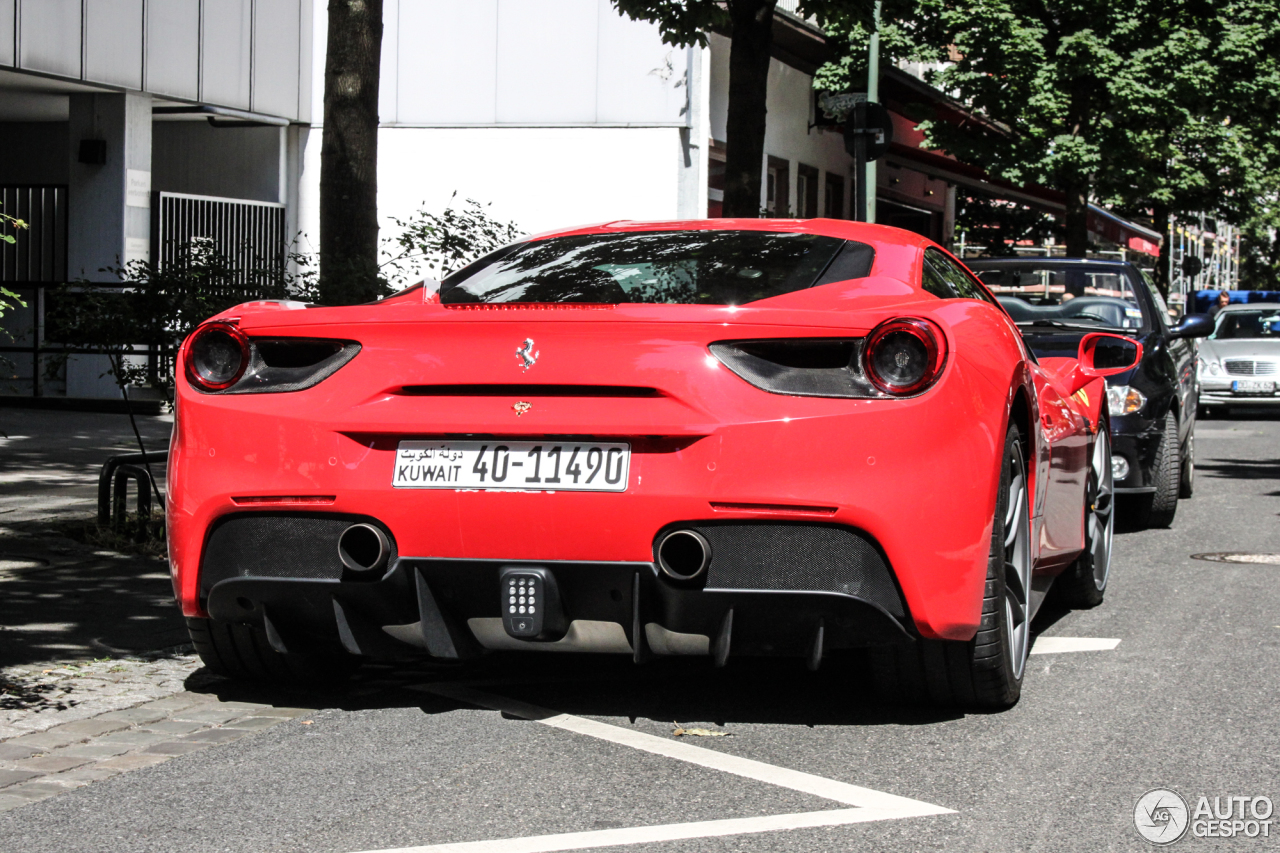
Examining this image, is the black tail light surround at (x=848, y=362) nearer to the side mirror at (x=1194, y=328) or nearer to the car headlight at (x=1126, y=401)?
the car headlight at (x=1126, y=401)

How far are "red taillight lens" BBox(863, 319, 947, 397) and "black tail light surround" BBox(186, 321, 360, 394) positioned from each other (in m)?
1.32

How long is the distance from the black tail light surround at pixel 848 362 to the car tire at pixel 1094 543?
2.63m

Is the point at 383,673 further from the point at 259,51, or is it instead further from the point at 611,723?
the point at 259,51

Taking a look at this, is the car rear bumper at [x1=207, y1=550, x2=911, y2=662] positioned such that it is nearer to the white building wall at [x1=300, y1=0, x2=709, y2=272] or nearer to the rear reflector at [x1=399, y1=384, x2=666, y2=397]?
the rear reflector at [x1=399, y1=384, x2=666, y2=397]

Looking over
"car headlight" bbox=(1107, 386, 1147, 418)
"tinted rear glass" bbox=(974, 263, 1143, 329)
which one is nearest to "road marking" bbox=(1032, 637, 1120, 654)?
"car headlight" bbox=(1107, 386, 1147, 418)

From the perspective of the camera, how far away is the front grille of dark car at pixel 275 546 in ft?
14.3

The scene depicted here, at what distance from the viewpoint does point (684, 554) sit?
418cm

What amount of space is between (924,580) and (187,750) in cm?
197

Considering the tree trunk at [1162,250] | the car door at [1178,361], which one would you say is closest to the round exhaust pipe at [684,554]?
the car door at [1178,361]

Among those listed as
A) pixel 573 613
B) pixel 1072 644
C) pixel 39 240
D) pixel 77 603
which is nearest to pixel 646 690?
pixel 573 613

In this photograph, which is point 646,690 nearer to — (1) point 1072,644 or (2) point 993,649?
(2) point 993,649

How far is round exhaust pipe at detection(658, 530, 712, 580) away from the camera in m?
4.16

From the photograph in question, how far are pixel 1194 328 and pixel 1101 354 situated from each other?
3486 millimetres

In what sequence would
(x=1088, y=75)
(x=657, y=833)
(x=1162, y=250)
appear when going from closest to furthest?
(x=657, y=833)
(x=1088, y=75)
(x=1162, y=250)
